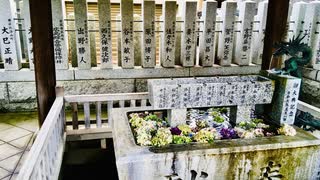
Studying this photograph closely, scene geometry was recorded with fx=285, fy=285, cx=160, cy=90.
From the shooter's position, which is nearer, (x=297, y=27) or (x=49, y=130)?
(x=49, y=130)

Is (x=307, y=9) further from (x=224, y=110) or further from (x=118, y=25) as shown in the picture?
(x=118, y=25)

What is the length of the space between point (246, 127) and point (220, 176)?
1046 millimetres

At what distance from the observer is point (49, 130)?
3930mm

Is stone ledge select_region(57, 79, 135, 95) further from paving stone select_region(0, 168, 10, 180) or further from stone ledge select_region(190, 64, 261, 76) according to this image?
paving stone select_region(0, 168, 10, 180)

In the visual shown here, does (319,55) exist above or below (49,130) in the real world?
above

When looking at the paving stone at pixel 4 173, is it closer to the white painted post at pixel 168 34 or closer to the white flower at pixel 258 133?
the white flower at pixel 258 133

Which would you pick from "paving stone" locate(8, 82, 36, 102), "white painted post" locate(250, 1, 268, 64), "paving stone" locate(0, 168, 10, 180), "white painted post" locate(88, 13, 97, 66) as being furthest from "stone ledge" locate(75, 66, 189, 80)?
"paving stone" locate(0, 168, 10, 180)

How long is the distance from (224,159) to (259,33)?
465 cm

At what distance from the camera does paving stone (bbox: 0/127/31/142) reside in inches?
231

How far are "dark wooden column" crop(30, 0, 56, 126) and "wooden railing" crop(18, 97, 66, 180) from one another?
302mm

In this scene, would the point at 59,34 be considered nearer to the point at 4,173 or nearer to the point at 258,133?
the point at 4,173

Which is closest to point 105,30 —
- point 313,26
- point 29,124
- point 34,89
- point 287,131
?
point 34,89

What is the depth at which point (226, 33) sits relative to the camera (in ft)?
24.0

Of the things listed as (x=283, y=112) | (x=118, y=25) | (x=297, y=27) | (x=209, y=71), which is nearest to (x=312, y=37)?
(x=297, y=27)
